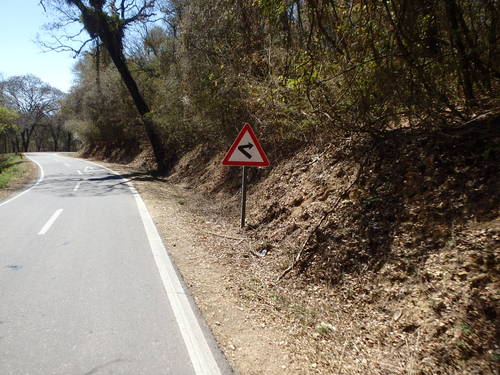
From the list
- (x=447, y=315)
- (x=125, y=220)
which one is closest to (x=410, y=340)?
(x=447, y=315)

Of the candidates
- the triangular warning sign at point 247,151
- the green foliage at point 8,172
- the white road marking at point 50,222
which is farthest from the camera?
the green foliage at point 8,172

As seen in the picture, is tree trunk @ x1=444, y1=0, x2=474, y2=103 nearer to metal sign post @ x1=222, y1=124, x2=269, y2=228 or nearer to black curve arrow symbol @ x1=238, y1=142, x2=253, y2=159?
metal sign post @ x1=222, y1=124, x2=269, y2=228

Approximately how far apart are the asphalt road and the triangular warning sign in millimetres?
2256

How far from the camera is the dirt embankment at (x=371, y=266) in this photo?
9.21 feet

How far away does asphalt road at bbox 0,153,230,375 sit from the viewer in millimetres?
2834

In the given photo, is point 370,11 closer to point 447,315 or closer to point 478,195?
point 478,195

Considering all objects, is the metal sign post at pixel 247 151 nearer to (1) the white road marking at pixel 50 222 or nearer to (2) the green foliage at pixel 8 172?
(1) the white road marking at pixel 50 222

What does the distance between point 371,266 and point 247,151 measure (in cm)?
347

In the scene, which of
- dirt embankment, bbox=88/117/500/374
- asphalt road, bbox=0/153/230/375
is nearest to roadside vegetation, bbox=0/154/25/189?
asphalt road, bbox=0/153/230/375

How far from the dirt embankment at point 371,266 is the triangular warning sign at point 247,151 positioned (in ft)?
3.29

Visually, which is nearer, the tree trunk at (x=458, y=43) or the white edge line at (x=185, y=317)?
the white edge line at (x=185, y=317)

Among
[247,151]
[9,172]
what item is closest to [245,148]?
[247,151]

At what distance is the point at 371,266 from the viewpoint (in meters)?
3.87

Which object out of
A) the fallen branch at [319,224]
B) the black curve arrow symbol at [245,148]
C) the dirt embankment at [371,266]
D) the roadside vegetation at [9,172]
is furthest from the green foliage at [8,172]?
the fallen branch at [319,224]
